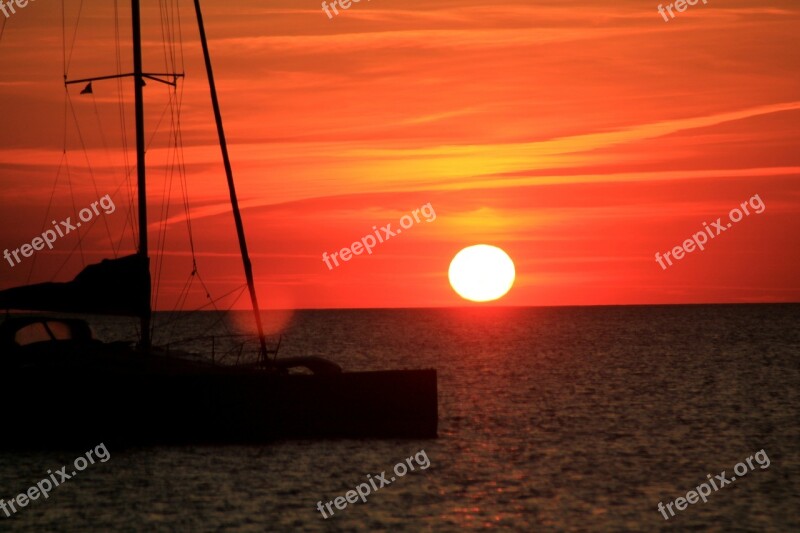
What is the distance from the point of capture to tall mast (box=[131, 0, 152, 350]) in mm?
28891

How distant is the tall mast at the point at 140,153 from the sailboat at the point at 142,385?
26 millimetres

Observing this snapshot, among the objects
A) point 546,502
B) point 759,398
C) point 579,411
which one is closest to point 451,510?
point 546,502

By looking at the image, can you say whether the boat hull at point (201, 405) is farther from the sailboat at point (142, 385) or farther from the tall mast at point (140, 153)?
the tall mast at point (140, 153)

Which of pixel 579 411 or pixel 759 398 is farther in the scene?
pixel 759 398

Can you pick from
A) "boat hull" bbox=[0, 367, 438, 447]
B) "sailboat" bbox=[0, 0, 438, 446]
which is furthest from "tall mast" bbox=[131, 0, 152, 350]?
"boat hull" bbox=[0, 367, 438, 447]

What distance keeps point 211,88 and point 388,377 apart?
29.3ft

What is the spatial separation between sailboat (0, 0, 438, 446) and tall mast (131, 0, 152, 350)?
3 cm

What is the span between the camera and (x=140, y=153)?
96.8 feet

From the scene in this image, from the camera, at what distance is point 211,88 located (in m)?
31.5

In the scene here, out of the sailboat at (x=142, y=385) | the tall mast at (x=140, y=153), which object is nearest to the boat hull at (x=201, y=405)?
the sailboat at (x=142, y=385)

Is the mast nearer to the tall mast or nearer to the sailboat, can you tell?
the sailboat

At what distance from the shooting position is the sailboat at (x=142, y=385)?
93.9ft

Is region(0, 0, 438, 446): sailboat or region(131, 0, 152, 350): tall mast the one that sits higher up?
region(131, 0, 152, 350): tall mast

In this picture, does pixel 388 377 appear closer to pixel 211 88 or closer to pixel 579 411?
pixel 211 88
